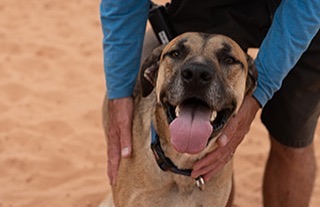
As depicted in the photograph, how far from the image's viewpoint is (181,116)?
308cm

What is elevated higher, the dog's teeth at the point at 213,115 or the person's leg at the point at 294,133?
the dog's teeth at the point at 213,115

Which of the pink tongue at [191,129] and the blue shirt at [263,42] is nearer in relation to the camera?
the pink tongue at [191,129]

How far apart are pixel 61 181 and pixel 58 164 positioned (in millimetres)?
211

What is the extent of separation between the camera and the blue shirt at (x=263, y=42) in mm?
3332

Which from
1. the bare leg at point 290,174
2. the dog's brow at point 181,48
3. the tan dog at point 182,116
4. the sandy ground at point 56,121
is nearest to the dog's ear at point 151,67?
the tan dog at point 182,116

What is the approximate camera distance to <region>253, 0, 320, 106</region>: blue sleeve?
3.31 m

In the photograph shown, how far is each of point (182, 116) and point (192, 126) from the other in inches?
2.8

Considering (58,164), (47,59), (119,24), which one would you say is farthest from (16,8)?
(119,24)

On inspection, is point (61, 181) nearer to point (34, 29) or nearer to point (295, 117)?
point (295, 117)

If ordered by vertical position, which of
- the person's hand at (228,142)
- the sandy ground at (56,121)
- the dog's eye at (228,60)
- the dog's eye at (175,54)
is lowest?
the sandy ground at (56,121)

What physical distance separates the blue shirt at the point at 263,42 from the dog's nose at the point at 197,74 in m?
0.52

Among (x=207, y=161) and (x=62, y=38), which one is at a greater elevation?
(x=207, y=161)

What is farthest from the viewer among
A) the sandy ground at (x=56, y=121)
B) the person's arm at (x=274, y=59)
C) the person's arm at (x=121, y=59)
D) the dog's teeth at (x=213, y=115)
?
the sandy ground at (x=56, y=121)

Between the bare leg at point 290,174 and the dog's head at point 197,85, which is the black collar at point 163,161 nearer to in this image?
the dog's head at point 197,85
